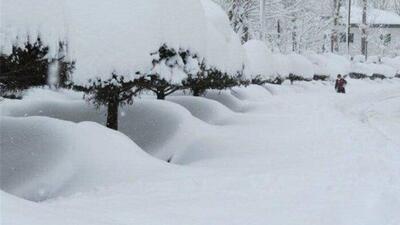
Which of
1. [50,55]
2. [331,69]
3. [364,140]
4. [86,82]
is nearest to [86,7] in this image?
[86,82]

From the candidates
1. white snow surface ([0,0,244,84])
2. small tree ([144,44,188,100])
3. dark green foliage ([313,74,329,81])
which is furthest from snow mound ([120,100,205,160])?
dark green foliage ([313,74,329,81])

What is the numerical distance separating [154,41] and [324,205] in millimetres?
4779

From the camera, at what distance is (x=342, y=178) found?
7801 mm

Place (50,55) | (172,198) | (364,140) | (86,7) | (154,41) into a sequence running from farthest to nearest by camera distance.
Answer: (364,140)
(154,41)
(86,7)
(50,55)
(172,198)

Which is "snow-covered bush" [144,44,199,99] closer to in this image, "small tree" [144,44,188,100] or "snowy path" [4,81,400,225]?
"small tree" [144,44,188,100]

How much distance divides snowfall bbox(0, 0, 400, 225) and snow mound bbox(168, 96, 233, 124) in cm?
10

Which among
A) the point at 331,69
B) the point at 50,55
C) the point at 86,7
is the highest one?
the point at 86,7

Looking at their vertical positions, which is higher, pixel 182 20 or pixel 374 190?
pixel 182 20

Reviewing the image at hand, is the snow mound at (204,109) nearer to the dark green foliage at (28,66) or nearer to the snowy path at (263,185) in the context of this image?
the snowy path at (263,185)

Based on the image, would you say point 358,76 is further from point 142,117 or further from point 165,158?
point 165,158

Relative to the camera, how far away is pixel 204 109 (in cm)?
1505

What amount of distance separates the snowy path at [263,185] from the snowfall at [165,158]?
0.02 metres

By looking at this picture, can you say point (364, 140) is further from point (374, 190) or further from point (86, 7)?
point (86, 7)

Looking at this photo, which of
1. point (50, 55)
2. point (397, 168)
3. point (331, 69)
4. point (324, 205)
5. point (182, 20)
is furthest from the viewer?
point (331, 69)
